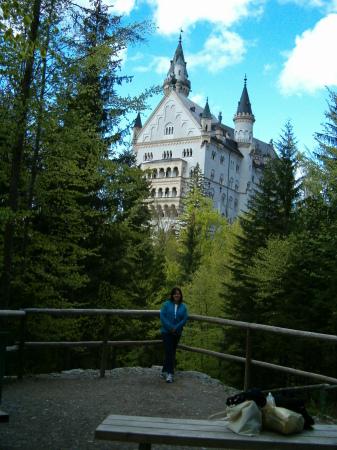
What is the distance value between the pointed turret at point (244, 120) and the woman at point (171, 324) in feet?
282

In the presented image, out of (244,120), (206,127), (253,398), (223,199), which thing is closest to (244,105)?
(244,120)

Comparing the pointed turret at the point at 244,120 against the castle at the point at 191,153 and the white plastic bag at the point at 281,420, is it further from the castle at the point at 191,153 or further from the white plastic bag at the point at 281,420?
the white plastic bag at the point at 281,420

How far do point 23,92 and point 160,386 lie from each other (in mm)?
5797

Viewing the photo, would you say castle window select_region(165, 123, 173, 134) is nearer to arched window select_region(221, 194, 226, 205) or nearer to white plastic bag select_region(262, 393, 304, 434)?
arched window select_region(221, 194, 226, 205)

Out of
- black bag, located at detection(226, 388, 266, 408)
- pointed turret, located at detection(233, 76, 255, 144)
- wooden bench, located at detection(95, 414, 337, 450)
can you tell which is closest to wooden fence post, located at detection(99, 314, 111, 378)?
black bag, located at detection(226, 388, 266, 408)

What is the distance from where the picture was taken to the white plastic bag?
3723mm

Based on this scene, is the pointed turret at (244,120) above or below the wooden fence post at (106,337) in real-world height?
above

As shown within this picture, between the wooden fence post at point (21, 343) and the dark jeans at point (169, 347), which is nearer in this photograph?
→ the wooden fence post at point (21, 343)

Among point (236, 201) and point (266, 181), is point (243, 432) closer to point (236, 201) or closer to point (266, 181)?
point (266, 181)

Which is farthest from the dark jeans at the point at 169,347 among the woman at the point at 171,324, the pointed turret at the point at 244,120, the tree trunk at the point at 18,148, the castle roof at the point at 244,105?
the castle roof at the point at 244,105

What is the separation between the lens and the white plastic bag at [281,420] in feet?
12.2

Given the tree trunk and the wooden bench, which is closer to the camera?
the wooden bench

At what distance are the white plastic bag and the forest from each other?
4.82 metres

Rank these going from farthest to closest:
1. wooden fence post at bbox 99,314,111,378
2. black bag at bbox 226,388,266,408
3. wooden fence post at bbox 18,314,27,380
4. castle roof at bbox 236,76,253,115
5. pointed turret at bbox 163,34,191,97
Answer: pointed turret at bbox 163,34,191,97 → castle roof at bbox 236,76,253,115 → wooden fence post at bbox 99,314,111,378 → wooden fence post at bbox 18,314,27,380 → black bag at bbox 226,388,266,408
